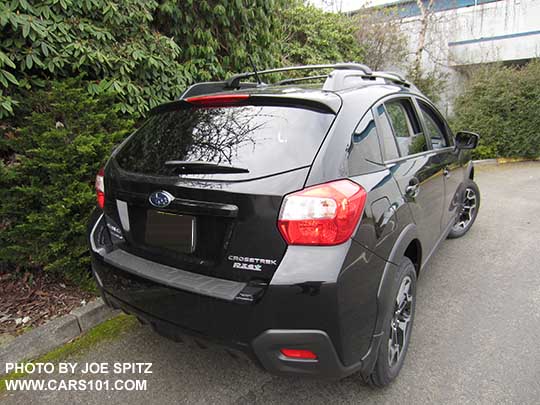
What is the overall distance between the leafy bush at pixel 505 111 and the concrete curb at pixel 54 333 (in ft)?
32.7

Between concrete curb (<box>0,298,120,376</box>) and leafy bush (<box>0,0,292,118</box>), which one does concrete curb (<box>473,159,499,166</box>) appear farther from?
concrete curb (<box>0,298,120,376</box>)

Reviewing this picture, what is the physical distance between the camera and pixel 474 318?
2.68 metres

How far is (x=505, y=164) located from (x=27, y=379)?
424 inches

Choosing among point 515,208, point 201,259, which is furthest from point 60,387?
point 515,208

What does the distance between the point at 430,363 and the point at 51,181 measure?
3.01 metres

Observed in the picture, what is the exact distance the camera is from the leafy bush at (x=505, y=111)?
8.92 m

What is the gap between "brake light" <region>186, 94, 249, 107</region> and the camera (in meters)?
1.88

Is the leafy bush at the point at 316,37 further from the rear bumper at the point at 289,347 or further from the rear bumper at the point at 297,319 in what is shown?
the rear bumper at the point at 289,347

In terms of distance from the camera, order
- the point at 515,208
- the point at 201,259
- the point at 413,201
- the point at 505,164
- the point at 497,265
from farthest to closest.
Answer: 1. the point at 505,164
2. the point at 515,208
3. the point at 497,265
4. the point at 413,201
5. the point at 201,259

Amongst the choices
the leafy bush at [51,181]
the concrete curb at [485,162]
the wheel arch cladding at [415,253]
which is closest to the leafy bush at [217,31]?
the leafy bush at [51,181]

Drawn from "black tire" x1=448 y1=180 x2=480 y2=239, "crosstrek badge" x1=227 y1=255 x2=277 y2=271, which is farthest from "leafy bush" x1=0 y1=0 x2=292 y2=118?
"black tire" x1=448 y1=180 x2=480 y2=239

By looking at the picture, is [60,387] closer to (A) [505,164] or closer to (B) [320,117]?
(B) [320,117]

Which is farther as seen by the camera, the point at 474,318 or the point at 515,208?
the point at 515,208

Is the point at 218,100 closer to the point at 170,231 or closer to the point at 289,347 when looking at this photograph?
the point at 170,231
